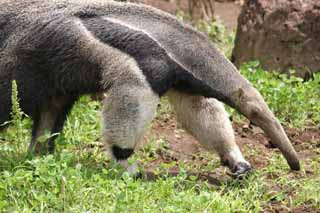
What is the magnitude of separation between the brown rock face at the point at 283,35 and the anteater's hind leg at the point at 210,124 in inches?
125

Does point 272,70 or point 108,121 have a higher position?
point 108,121

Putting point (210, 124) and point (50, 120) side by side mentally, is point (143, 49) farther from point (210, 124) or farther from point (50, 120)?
point (50, 120)

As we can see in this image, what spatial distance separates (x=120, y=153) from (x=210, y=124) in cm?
90

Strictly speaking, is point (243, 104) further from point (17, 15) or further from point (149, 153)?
point (17, 15)

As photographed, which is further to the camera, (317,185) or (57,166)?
(317,185)

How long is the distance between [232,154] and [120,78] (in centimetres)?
131

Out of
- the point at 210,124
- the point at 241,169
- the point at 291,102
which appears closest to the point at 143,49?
the point at 210,124

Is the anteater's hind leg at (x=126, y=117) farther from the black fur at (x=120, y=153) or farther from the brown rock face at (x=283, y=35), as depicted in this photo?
the brown rock face at (x=283, y=35)

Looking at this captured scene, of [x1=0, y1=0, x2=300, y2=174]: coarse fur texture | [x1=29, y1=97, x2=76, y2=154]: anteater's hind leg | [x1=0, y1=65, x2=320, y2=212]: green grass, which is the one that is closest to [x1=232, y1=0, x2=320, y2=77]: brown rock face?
[x1=0, y1=65, x2=320, y2=212]: green grass

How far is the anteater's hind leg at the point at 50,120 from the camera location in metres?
7.54

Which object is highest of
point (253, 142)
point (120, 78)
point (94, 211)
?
point (120, 78)

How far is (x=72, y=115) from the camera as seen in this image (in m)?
8.59

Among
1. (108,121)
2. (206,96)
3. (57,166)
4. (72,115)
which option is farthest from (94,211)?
(72,115)

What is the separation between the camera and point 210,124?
24.6ft
